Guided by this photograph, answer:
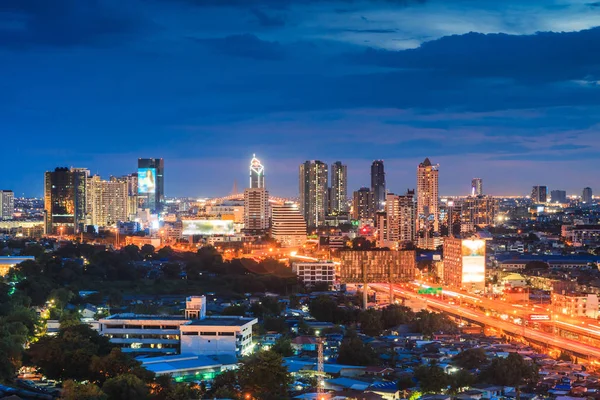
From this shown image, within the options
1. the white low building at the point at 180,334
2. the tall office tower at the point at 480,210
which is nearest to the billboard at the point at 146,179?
the tall office tower at the point at 480,210

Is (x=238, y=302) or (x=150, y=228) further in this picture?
(x=150, y=228)

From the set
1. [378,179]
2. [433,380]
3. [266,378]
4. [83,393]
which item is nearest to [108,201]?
[378,179]

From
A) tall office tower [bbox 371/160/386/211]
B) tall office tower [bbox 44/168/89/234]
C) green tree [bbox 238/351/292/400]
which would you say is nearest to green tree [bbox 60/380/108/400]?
green tree [bbox 238/351/292/400]

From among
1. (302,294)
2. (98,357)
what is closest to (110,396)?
(98,357)

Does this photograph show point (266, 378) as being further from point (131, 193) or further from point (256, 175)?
point (131, 193)

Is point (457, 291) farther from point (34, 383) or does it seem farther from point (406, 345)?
point (34, 383)

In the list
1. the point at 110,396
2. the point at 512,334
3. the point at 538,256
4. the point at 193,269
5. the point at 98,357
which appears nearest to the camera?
the point at 110,396
